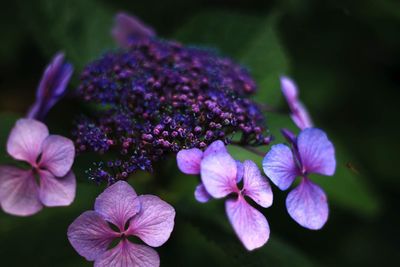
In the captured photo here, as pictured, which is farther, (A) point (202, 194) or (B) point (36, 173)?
(B) point (36, 173)

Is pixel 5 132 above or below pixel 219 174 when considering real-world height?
below

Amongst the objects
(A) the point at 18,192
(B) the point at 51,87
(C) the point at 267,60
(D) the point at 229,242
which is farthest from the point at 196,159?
(C) the point at 267,60

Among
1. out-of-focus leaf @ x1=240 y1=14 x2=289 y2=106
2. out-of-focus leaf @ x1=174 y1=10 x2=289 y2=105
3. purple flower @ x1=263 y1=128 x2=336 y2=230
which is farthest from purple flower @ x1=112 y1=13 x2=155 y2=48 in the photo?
purple flower @ x1=263 y1=128 x2=336 y2=230

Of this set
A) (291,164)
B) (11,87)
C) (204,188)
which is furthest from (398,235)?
(11,87)

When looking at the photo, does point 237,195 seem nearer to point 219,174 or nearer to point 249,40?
point 219,174

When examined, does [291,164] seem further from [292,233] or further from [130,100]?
[292,233]

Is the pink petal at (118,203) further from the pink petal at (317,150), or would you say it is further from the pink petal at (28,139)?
the pink petal at (317,150)
